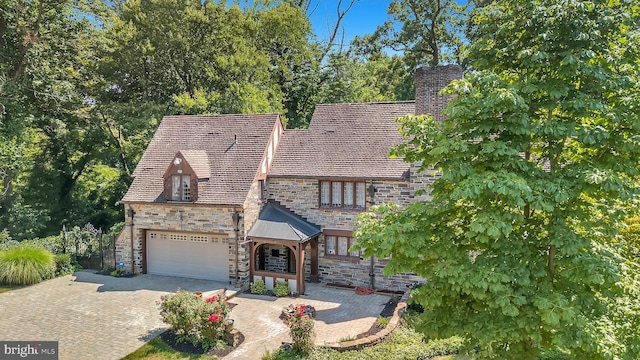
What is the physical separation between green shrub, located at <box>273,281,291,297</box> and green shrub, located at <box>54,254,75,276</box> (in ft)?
34.9

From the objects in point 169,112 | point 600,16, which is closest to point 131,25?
point 169,112

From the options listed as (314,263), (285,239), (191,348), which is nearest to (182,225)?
(285,239)

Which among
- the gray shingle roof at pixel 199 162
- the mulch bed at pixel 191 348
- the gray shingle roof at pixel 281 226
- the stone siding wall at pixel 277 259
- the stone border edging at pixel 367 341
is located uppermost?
the gray shingle roof at pixel 199 162

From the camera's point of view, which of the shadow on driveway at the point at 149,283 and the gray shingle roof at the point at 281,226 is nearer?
the gray shingle roof at the point at 281,226

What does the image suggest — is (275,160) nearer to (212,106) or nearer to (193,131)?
(193,131)

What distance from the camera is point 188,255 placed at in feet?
65.6

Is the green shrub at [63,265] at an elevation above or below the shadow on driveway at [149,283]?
above

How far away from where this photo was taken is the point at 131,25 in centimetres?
2762

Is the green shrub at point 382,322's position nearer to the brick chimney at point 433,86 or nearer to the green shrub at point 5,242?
the brick chimney at point 433,86

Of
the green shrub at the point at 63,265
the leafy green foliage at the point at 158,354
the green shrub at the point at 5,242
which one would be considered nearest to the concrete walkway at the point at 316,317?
the leafy green foliage at the point at 158,354

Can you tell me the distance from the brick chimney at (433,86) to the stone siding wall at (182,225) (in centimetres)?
903

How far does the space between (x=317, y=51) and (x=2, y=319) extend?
94.9 ft

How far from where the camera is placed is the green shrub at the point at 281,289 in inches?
697

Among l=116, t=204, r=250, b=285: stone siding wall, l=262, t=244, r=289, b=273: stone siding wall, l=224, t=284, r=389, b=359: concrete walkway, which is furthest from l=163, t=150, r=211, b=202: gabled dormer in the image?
l=224, t=284, r=389, b=359: concrete walkway
